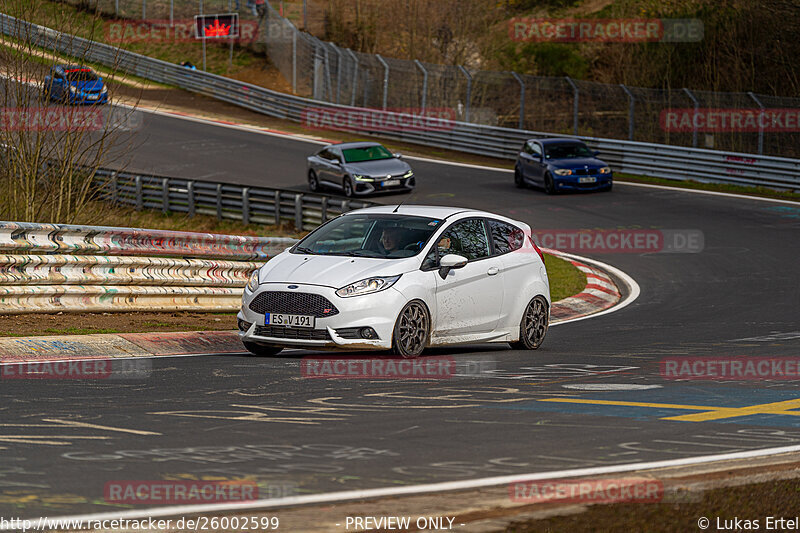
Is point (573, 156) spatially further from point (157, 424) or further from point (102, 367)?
point (157, 424)

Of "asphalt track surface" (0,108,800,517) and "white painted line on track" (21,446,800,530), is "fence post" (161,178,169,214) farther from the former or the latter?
"white painted line on track" (21,446,800,530)

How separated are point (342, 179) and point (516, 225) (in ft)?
62.5

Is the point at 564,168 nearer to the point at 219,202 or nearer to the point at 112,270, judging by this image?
the point at 219,202

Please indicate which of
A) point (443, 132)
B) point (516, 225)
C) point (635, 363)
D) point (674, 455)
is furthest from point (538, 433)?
point (443, 132)

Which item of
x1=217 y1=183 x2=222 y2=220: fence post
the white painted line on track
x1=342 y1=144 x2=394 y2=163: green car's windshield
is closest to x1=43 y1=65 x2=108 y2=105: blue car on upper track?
the white painted line on track

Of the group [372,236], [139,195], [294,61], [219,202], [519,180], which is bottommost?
[139,195]

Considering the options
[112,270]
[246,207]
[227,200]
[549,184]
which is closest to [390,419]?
[112,270]

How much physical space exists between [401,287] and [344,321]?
74 centimetres

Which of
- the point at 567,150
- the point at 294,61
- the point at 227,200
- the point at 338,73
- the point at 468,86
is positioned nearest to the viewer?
the point at 227,200

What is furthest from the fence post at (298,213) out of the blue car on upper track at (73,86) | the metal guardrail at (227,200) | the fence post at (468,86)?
the fence post at (468,86)

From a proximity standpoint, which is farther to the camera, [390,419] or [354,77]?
[354,77]

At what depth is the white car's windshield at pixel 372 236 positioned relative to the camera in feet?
40.5

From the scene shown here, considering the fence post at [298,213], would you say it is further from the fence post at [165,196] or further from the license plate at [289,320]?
the license plate at [289,320]

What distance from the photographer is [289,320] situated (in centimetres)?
1152
